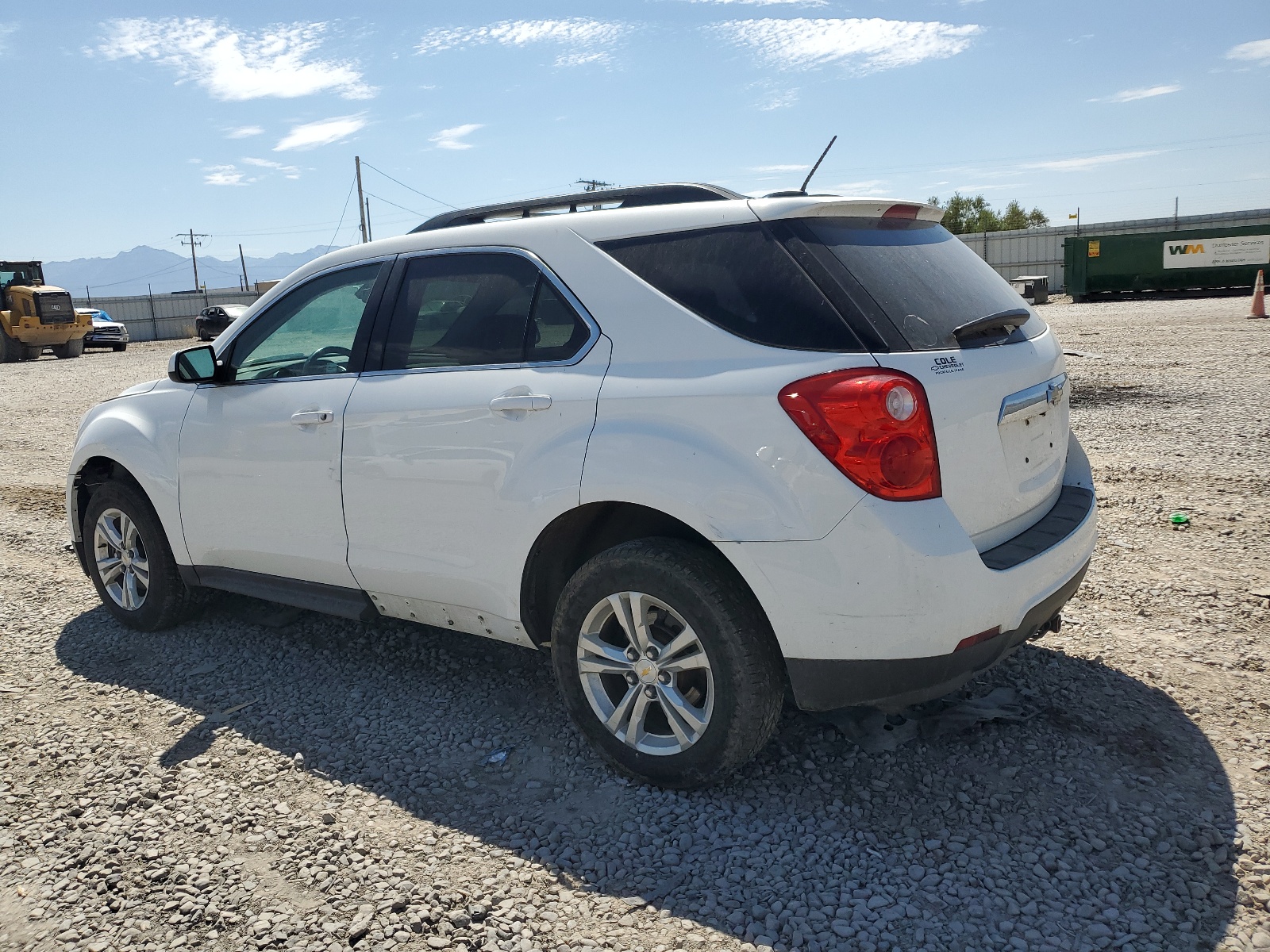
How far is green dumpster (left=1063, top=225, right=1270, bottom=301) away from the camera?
94.2 feet

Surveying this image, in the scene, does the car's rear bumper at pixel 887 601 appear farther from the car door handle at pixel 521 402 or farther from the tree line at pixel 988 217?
the tree line at pixel 988 217

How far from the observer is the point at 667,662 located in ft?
10.1

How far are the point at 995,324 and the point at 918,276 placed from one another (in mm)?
323

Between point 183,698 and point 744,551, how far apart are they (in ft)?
8.82

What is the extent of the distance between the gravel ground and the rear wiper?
4.62 feet

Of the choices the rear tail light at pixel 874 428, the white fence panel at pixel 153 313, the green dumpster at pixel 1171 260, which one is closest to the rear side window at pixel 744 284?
the rear tail light at pixel 874 428

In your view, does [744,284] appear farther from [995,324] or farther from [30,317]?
[30,317]

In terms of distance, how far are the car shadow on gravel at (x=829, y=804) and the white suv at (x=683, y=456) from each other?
29 centimetres

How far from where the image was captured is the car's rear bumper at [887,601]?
2.66 m

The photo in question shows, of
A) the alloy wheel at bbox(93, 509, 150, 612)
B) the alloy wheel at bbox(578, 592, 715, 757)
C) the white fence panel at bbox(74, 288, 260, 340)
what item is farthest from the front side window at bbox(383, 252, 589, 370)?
the white fence panel at bbox(74, 288, 260, 340)

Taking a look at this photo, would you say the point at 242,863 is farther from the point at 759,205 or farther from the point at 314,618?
the point at 759,205

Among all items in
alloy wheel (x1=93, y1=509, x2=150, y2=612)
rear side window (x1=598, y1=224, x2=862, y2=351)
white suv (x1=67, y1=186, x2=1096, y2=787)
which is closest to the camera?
white suv (x1=67, y1=186, x2=1096, y2=787)

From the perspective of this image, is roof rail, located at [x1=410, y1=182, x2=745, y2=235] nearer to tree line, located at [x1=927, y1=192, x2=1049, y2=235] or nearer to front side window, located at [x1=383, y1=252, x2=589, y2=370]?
front side window, located at [x1=383, y1=252, x2=589, y2=370]

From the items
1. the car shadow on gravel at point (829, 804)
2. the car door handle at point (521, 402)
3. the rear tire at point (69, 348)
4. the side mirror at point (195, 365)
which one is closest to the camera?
the car shadow on gravel at point (829, 804)
